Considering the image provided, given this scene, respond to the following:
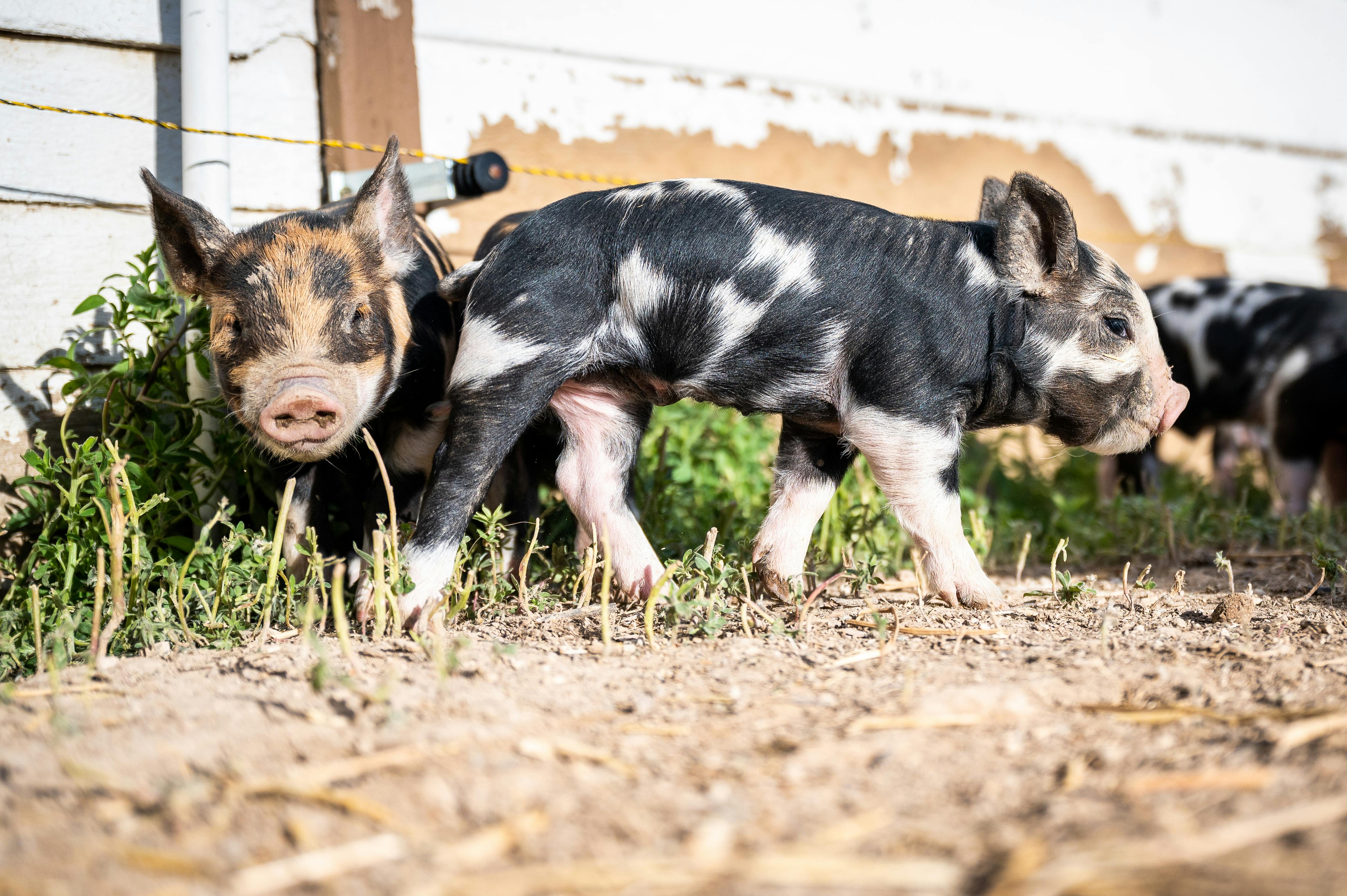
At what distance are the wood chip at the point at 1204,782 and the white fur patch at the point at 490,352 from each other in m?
1.90

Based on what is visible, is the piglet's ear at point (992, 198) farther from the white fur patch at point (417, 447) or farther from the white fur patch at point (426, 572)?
the white fur patch at point (426, 572)

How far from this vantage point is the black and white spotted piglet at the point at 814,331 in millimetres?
2941

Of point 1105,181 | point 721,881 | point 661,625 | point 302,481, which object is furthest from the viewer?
point 1105,181

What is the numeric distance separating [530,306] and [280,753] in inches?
60.3

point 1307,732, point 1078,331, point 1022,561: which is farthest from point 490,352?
point 1307,732

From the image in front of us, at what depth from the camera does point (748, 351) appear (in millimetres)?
3020

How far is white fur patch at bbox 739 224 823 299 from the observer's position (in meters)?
2.98

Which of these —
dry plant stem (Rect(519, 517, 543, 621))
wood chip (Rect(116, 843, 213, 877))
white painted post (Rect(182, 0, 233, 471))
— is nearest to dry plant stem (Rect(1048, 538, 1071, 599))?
dry plant stem (Rect(519, 517, 543, 621))

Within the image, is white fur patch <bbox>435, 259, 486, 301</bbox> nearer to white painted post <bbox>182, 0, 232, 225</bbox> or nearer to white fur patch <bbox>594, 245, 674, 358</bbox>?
white fur patch <bbox>594, 245, 674, 358</bbox>

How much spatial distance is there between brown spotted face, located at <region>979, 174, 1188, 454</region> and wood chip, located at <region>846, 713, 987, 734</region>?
60.9 inches

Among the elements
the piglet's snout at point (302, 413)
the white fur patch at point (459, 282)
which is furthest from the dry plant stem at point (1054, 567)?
the piglet's snout at point (302, 413)

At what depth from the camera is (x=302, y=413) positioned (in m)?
2.90

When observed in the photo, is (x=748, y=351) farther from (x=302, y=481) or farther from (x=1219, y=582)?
(x=1219, y=582)

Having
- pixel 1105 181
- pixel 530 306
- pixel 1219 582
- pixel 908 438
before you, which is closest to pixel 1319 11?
pixel 1105 181
